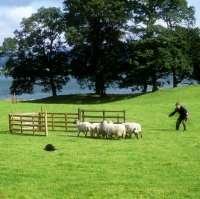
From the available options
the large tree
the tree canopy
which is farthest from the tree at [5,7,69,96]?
the large tree

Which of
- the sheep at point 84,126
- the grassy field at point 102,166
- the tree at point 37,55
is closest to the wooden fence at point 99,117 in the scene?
the sheep at point 84,126

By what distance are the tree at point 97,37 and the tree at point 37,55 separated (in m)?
4.40

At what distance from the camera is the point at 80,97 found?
2566 inches

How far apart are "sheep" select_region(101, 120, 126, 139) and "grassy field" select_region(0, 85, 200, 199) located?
1.81 ft

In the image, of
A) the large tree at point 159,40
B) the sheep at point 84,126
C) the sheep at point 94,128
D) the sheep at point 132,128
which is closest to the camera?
the sheep at point 132,128

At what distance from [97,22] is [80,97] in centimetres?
1155

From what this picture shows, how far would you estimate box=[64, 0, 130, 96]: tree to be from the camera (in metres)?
60.8

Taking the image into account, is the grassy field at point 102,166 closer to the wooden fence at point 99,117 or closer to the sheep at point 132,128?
the sheep at point 132,128

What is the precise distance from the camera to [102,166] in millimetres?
18359

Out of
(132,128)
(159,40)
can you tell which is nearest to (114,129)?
(132,128)

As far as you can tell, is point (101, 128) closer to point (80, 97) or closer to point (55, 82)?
point (80, 97)

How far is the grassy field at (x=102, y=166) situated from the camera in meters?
14.8

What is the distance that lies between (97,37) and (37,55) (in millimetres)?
11216

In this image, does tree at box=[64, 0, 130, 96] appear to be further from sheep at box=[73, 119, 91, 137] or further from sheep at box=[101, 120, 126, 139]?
sheep at box=[101, 120, 126, 139]
